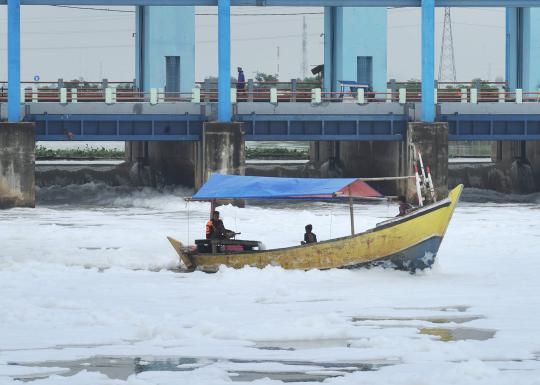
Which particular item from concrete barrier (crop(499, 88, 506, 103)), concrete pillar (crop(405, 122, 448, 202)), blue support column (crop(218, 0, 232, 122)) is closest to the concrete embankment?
concrete barrier (crop(499, 88, 506, 103))

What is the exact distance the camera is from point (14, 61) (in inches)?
2199

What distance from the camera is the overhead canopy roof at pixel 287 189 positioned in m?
33.8

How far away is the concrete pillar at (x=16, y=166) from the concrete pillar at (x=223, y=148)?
23.0 ft

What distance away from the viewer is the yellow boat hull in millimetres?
31547

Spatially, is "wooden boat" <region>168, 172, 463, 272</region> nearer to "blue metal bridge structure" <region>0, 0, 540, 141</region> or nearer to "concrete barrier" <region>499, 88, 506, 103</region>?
"blue metal bridge structure" <region>0, 0, 540, 141</region>

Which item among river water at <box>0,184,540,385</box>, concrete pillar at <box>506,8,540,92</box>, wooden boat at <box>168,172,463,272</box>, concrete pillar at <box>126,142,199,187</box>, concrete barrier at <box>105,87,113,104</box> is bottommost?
river water at <box>0,184,540,385</box>

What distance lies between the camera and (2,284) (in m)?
30.1

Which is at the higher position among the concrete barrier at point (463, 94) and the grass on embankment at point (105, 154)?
the concrete barrier at point (463, 94)

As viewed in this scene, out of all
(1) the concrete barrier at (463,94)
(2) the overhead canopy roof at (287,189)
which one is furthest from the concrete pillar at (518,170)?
(2) the overhead canopy roof at (287,189)

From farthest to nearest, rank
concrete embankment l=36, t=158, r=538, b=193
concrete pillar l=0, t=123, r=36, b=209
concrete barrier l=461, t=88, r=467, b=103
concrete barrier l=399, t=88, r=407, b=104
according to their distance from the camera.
→ concrete embankment l=36, t=158, r=538, b=193 < concrete barrier l=461, t=88, r=467, b=103 < concrete barrier l=399, t=88, r=407, b=104 < concrete pillar l=0, t=123, r=36, b=209

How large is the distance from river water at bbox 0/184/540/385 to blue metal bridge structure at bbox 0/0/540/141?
1447 centimetres

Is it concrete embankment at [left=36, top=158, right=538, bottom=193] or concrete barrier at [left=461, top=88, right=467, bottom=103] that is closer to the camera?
concrete barrier at [left=461, top=88, right=467, bottom=103]

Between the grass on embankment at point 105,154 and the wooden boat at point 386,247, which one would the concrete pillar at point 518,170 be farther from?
the wooden boat at point 386,247

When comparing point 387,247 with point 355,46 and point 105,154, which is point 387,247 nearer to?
point 355,46
